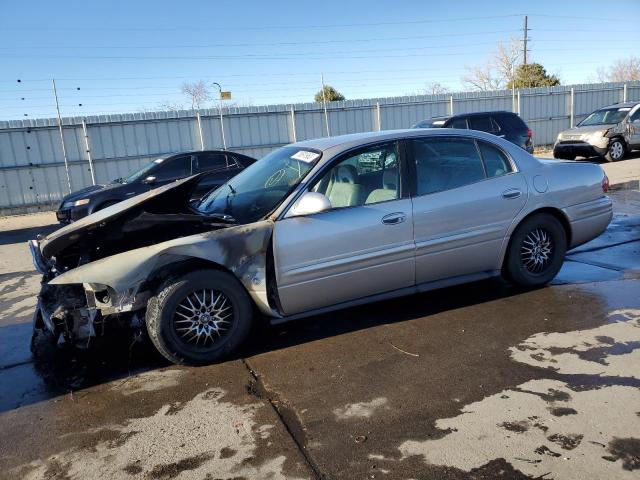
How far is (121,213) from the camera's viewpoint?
3.87 metres

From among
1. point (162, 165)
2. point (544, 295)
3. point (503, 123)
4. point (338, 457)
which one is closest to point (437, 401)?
point (338, 457)

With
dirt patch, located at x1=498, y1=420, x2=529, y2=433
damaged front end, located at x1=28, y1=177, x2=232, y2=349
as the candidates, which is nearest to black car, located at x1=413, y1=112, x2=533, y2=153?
damaged front end, located at x1=28, y1=177, x2=232, y2=349

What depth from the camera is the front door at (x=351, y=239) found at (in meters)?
4.02

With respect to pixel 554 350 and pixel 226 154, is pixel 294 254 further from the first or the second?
pixel 226 154

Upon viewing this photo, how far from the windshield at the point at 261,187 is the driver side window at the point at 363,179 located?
214 mm

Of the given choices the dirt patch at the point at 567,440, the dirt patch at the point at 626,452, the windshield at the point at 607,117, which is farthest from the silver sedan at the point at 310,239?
the windshield at the point at 607,117

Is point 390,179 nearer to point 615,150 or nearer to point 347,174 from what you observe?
point 347,174

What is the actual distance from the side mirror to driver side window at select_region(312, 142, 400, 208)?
20cm

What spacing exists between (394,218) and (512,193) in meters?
1.24

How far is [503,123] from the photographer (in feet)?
43.0

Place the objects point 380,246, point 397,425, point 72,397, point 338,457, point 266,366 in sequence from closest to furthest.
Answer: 1. point 338,457
2. point 397,425
3. point 72,397
4. point 266,366
5. point 380,246

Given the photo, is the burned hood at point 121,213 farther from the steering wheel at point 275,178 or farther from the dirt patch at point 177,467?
the dirt patch at point 177,467

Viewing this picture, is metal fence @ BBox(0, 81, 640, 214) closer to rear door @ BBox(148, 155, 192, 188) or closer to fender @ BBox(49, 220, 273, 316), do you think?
rear door @ BBox(148, 155, 192, 188)

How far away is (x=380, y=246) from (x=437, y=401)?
1379 millimetres
